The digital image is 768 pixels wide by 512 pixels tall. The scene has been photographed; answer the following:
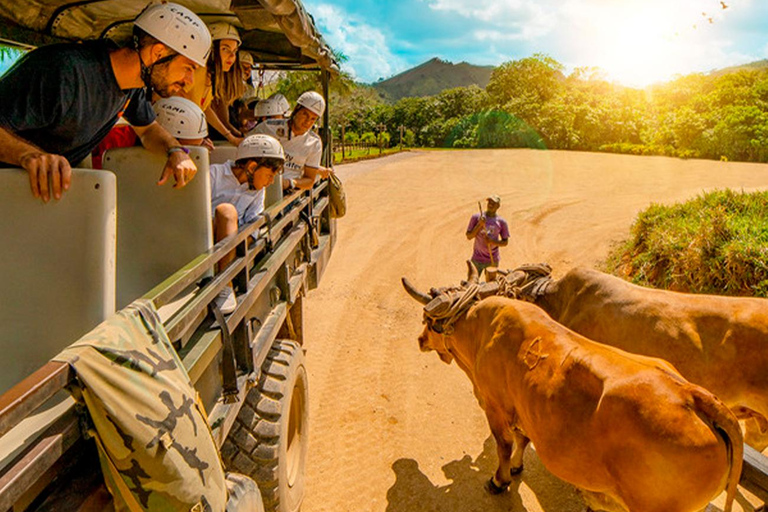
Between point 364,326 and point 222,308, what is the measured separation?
5.18 metres

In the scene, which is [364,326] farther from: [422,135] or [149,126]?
[422,135]

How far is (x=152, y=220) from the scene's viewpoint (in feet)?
9.27

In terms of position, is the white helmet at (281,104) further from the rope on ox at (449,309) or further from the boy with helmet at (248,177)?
the rope on ox at (449,309)

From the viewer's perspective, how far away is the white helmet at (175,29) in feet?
8.57

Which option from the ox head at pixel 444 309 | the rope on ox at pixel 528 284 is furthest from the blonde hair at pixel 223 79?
the rope on ox at pixel 528 284

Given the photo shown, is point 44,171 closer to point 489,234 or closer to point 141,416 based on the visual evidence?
point 141,416

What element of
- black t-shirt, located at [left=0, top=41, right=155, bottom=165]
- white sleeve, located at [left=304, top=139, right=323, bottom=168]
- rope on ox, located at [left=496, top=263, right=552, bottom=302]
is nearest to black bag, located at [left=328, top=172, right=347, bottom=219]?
white sleeve, located at [left=304, top=139, right=323, bottom=168]

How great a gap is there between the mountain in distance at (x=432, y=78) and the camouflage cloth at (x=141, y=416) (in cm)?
17030

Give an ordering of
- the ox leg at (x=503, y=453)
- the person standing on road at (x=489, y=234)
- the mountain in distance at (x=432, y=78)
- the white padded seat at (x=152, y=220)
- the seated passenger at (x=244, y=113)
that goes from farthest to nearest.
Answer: the mountain in distance at (x=432, y=78) → the person standing on road at (x=489, y=234) → the seated passenger at (x=244, y=113) → the ox leg at (x=503, y=453) → the white padded seat at (x=152, y=220)

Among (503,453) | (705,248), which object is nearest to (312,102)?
(503,453)

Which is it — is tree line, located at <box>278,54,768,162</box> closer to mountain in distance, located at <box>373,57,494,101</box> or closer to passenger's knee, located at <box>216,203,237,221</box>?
passenger's knee, located at <box>216,203,237,221</box>

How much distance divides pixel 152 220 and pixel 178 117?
2.88 feet

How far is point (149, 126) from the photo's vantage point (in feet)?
9.53

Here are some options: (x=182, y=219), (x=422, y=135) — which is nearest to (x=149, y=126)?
(x=182, y=219)
